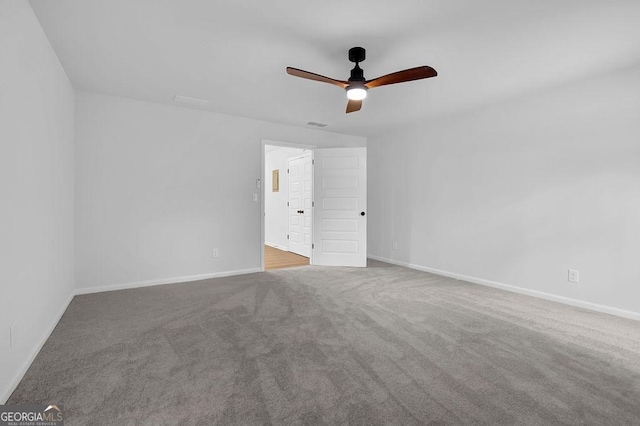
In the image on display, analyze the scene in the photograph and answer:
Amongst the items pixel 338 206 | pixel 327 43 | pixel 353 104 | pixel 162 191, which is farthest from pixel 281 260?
pixel 327 43

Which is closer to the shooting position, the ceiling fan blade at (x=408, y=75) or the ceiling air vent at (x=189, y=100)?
the ceiling fan blade at (x=408, y=75)

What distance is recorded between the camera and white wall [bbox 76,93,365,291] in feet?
12.5

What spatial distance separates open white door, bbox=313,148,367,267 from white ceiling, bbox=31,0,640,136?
5.52 ft

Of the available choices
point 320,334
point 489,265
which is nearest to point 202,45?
point 320,334

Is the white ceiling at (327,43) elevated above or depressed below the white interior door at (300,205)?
above

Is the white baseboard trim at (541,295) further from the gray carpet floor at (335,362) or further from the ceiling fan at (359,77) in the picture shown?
the ceiling fan at (359,77)

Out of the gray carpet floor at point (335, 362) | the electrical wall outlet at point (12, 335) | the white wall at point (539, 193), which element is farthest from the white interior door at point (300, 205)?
the electrical wall outlet at point (12, 335)

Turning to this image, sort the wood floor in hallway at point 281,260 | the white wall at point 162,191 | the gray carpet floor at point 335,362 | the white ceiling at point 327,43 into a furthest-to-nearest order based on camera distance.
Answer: the wood floor in hallway at point 281,260, the white wall at point 162,191, the white ceiling at point 327,43, the gray carpet floor at point 335,362

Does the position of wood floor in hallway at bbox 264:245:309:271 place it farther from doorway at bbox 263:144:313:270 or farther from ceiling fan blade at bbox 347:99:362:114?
ceiling fan blade at bbox 347:99:362:114

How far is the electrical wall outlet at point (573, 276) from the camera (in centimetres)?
343

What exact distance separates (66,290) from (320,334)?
2809 mm

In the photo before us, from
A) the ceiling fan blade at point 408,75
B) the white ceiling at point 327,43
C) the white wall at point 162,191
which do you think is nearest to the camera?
the white ceiling at point 327,43

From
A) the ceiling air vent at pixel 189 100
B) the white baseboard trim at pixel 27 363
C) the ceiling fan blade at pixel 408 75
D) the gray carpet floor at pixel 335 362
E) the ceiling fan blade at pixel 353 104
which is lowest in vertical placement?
the gray carpet floor at pixel 335 362

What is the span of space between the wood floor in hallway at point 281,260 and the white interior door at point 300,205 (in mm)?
216
